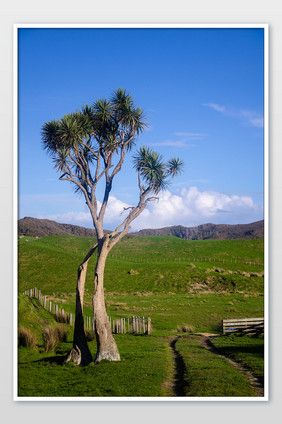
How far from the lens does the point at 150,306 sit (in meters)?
34.2

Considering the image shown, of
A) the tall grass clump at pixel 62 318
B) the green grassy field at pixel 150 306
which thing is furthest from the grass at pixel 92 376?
the tall grass clump at pixel 62 318

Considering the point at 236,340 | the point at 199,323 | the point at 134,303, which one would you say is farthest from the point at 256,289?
the point at 236,340

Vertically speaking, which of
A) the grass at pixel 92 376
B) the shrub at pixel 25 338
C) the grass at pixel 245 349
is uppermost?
the shrub at pixel 25 338

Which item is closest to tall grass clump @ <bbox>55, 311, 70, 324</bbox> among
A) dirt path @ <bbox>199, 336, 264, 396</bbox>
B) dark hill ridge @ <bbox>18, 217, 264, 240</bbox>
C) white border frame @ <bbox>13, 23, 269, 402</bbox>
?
dirt path @ <bbox>199, 336, 264, 396</bbox>

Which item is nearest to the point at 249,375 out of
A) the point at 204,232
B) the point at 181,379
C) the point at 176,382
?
the point at 181,379

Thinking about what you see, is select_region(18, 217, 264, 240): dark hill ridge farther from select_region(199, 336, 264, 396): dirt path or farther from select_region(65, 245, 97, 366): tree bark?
select_region(199, 336, 264, 396): dirt path

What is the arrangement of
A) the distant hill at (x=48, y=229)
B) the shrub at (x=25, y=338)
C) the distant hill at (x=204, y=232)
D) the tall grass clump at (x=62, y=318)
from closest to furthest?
the shrub at (x=25, y=338)
the tall grass clump at (x=62, y=318)
the distant hill at (x=48, y=229)
the distant hill at (x=204, y=232)

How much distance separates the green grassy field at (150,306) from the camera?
1098 cm

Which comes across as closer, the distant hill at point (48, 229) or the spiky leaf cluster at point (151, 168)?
the spiky leaf cluster at point (151, 168)

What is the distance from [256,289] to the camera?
4609 centimetres
